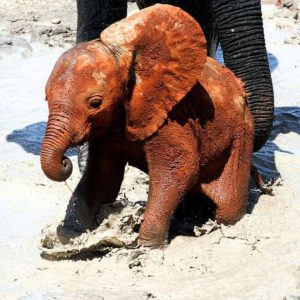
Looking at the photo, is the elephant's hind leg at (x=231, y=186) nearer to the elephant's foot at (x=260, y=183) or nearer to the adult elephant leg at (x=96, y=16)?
the elephant's foot at (x=260, y=183)

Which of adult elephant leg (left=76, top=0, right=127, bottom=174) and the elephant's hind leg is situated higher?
the elephant's hind leg

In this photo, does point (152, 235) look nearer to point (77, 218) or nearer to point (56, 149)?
point (77, 218)

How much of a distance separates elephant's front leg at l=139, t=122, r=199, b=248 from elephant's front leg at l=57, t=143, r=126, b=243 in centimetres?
30

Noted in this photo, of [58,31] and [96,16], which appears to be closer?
[96,16]

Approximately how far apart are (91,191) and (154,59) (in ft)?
2.64

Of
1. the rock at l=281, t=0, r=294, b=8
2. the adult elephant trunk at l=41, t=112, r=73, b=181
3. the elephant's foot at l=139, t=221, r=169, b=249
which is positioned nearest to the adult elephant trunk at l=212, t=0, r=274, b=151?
the elephant's foot at l=139, t=221, r=169, b=249

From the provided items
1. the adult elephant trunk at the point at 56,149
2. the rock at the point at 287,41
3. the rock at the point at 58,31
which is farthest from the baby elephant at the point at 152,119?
the rock at the point at 287,41

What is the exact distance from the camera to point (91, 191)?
472 cm

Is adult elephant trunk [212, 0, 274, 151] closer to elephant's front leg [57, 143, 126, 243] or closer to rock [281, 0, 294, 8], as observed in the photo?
elephant's front leg [57, 143, 126, 243]

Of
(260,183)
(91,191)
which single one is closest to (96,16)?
(260,183)

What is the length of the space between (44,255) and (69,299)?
2.57 ft

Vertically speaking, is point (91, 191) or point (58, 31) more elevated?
point (91, 191)

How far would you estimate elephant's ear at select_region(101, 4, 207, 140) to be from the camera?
4270 millimetres

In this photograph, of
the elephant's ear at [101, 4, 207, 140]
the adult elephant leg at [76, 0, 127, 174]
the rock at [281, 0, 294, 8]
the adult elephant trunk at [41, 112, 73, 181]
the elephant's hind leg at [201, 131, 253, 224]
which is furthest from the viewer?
the rock at [281, 0, 294, 8]
